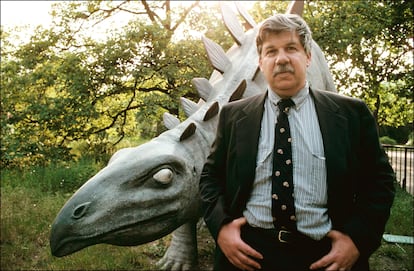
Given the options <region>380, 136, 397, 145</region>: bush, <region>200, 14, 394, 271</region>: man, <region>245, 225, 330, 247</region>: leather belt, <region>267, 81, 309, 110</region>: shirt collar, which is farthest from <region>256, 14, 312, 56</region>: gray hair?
<region>380, 136, 397, 145</region>: bush

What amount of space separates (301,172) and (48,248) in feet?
11.9

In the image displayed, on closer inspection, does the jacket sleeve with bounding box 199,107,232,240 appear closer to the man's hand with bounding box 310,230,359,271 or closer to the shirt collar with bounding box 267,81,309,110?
the shirt collar with bounding box 267,81,309,110

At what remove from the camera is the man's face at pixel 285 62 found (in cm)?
184

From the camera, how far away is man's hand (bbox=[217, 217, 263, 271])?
1873 millimetres

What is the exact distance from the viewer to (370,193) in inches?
71.3

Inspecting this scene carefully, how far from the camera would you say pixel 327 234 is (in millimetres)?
1806

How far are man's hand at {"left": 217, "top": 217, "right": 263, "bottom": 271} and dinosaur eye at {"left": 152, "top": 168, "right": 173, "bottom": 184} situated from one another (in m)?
0.79

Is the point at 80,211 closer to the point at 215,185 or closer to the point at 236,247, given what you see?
the point at 215,185

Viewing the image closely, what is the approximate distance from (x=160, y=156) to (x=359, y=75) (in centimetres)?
824

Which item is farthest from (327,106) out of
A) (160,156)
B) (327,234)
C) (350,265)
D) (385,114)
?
(385,114)

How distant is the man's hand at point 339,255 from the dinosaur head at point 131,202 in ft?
3.94

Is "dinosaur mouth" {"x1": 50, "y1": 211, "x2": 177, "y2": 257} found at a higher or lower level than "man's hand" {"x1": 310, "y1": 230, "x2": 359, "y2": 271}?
lower

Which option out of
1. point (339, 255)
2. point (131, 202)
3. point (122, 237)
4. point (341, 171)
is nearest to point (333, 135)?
Answer: point (341, 171)

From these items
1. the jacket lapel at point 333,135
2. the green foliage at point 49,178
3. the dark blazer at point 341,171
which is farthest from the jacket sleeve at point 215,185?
the green foliage at point 49,178
